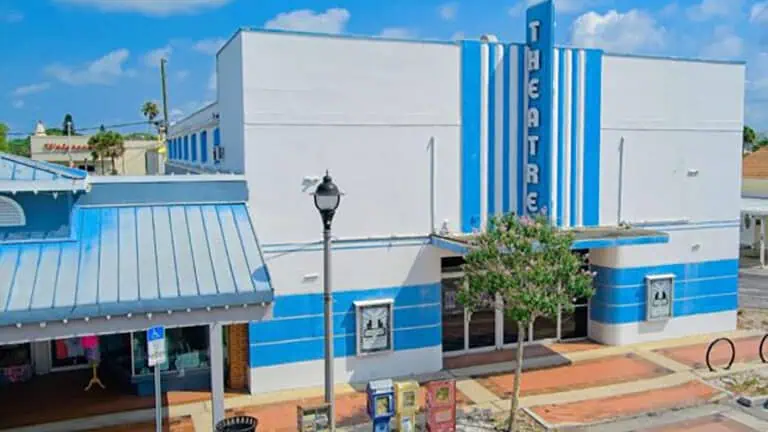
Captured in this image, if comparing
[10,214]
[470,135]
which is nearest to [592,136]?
[470,135]

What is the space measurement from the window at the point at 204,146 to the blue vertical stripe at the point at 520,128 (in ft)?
34.0

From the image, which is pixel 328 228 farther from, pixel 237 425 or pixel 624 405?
pixel 624 405

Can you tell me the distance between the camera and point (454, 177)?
53.9 feet

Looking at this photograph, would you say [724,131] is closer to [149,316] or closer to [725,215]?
[725,215]

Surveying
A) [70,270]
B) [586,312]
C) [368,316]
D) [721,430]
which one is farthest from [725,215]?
[70,270]

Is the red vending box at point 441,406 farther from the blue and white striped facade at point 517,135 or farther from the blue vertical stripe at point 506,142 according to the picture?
the blue vertical stripe at point 506,142

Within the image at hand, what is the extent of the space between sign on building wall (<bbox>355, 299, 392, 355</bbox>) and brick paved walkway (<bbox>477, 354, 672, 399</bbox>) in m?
2.45

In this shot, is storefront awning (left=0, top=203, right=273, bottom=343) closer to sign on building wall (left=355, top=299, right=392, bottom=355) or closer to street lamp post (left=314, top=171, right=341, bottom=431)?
street lamp post (left=314, top=171, right=341, bottom=431)

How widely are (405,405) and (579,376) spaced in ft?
18.6

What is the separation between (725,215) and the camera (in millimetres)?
19688

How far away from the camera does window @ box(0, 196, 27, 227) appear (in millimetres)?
11695

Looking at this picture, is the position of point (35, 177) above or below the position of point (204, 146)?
below

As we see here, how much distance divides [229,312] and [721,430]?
965cm

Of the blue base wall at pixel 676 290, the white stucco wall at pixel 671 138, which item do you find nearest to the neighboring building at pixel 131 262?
the blue base wall at pixel 676 290
